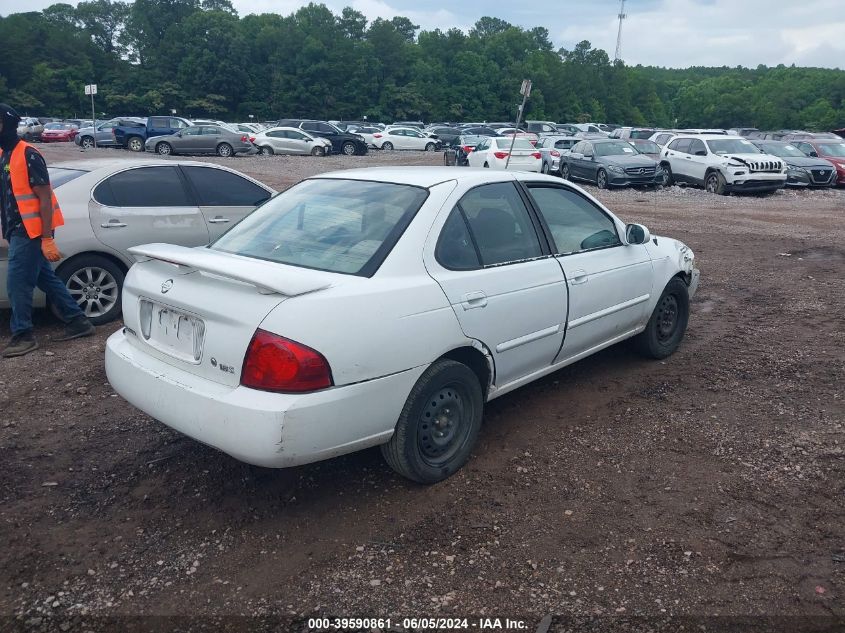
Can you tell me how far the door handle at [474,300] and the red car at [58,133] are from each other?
46.0m

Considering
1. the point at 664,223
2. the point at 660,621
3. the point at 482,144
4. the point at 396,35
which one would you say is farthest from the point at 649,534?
the point at 396,35

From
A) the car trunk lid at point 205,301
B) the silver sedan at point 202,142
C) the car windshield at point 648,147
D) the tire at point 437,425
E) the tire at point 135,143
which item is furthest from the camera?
the tire at point 135,143

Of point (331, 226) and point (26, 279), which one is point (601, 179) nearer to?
point (26, 279)

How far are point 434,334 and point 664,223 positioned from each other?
1218 centimetres

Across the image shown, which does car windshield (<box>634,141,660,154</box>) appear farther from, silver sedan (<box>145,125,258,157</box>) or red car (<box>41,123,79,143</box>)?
red car (<box>41,123,79,143</box>)

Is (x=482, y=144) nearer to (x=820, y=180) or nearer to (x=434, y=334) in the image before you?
(x=820, y=180)

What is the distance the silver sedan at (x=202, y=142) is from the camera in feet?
104

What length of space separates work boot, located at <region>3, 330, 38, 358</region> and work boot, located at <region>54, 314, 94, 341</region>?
0.94ft

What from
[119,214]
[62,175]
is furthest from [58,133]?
[119,214]

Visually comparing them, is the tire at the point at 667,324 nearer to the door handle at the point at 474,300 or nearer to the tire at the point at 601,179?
the door handle at the point at 474,300

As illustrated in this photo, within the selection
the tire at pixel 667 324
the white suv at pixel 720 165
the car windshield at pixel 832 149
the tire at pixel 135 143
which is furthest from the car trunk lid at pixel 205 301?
the tire at pixel 135 143

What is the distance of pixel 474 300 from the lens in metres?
3.91

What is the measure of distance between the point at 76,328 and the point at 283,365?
3949 millimetres

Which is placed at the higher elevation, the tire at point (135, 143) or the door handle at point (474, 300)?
the door handle at point (474, 300)
